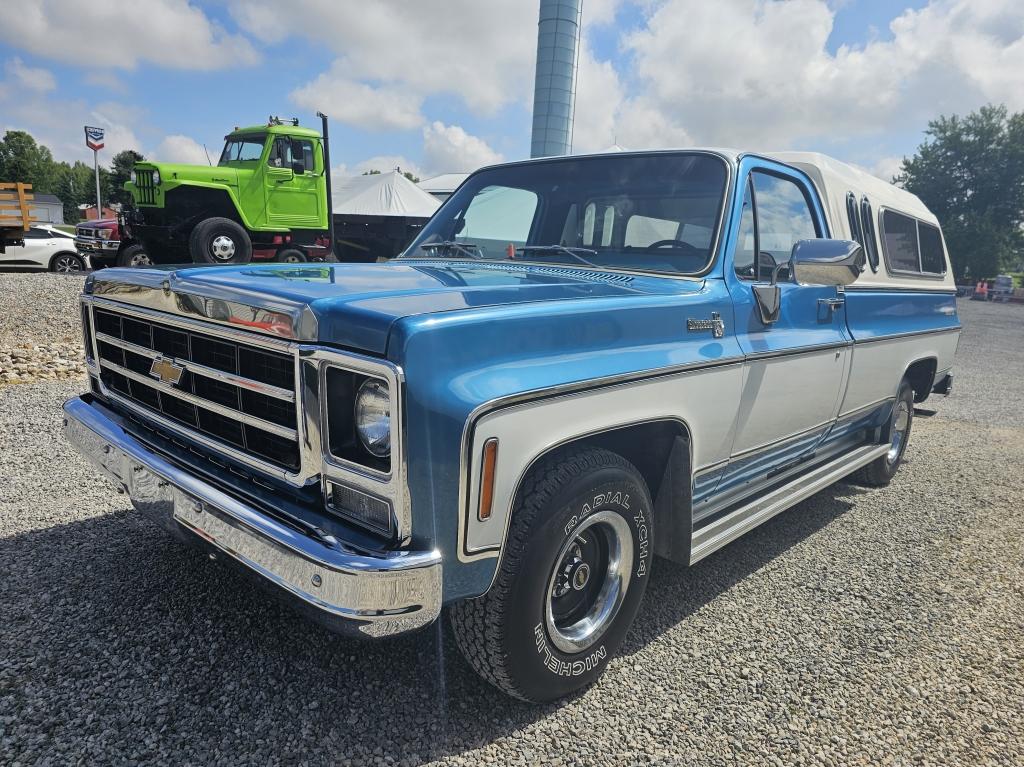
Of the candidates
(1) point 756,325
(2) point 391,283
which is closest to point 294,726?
(2) point 391,283

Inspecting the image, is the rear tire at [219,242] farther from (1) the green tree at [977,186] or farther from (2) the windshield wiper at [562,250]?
(1) the green tree at [977,186]

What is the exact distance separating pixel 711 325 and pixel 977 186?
54364 mm

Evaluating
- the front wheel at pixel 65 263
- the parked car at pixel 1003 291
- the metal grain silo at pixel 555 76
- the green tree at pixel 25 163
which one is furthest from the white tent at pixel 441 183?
the green tree at pixel 25 163

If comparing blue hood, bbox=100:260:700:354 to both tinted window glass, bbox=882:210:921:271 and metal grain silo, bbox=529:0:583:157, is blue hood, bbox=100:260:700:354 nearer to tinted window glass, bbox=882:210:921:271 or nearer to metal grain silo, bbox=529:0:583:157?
tinted window glass, bbox=882:210:921:271

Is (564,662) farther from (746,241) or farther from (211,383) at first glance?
(746,241)

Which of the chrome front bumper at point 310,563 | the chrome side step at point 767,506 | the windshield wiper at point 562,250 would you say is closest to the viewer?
the chrome front bumper at point 310,563

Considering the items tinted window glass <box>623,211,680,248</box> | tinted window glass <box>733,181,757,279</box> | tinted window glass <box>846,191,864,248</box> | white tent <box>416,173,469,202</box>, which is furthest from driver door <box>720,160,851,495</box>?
white tent <box>416,173,469,202</box>

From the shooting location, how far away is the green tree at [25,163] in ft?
228

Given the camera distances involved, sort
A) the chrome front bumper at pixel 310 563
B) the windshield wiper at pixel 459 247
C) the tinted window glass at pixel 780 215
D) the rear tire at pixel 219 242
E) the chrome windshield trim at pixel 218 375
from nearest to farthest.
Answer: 1. the chrome front bumper at pixel 310 563
2. the chrome windshield trim at pixel 218 375
3. the tinted window glass at pixel 780 215
4. the windshield wiper at pixel 459 247
5. the rear tire at pixel 219 242

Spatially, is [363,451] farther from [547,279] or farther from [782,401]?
[782,401]

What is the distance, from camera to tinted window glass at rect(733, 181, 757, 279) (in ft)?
9.96

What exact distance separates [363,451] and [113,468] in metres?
1.29

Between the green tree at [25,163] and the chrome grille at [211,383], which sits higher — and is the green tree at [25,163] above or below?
above

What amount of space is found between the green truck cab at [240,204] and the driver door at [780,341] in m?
9.79
